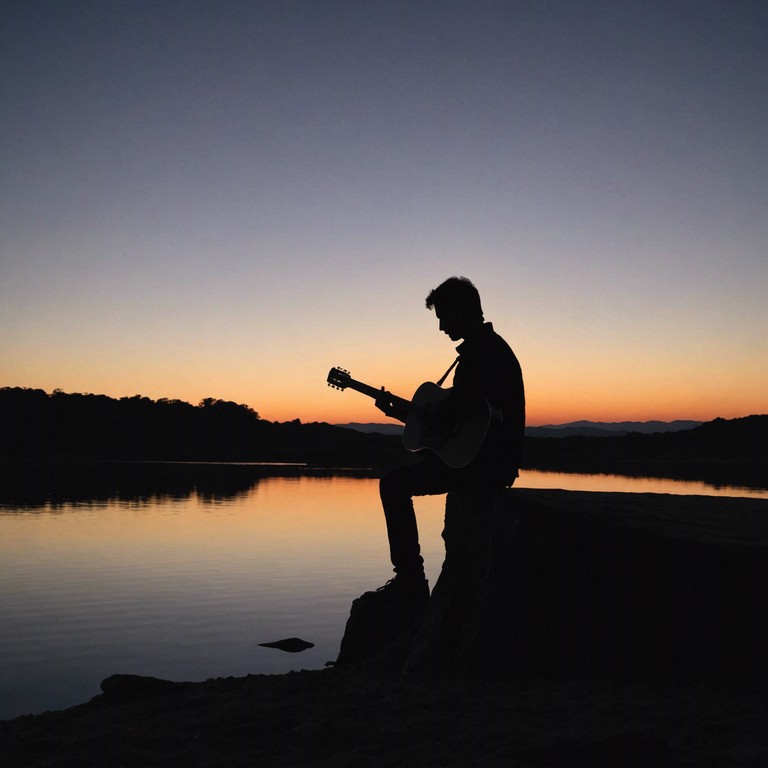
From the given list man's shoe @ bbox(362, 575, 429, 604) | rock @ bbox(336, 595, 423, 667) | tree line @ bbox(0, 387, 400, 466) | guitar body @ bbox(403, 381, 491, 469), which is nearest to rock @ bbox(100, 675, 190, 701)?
rock @ bbox(336, 595, 423, 667)

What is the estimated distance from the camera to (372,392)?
8133 mm

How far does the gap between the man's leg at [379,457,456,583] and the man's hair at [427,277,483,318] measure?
1495 millimetres

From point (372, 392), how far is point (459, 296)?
1.81 m

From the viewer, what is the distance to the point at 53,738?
527 cm

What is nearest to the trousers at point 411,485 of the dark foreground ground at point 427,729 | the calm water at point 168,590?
the dark foreground ground at point 427,729

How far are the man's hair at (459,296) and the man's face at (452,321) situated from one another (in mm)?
39

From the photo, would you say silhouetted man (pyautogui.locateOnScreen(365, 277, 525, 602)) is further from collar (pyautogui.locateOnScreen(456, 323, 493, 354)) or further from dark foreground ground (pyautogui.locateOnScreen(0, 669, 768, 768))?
dark foreground ground (pyautogui.locateOnScreen(0, 669, 768, 768))

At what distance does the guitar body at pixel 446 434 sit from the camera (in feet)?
21.4

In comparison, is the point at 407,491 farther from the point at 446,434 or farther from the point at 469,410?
the point at 469,410

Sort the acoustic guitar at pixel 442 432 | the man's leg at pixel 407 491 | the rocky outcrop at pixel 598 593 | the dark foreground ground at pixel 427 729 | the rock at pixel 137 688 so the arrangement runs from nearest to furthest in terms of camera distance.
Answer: the dark foreground ground at pixel 427 729
the rocky outcrop at pixel 598 593
the acoustic guitar at pixel 442 432
the man's leg at pixel 407 491
the rock at pixel 137 688

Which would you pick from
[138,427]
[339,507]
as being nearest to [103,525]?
[339,507]

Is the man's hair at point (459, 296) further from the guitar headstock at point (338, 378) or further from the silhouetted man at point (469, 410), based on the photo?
the guitar headstock at point (338, 378)

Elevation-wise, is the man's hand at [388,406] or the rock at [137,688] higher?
the man's hand at [388,406]

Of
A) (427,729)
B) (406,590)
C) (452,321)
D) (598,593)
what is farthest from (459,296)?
(427,729)
